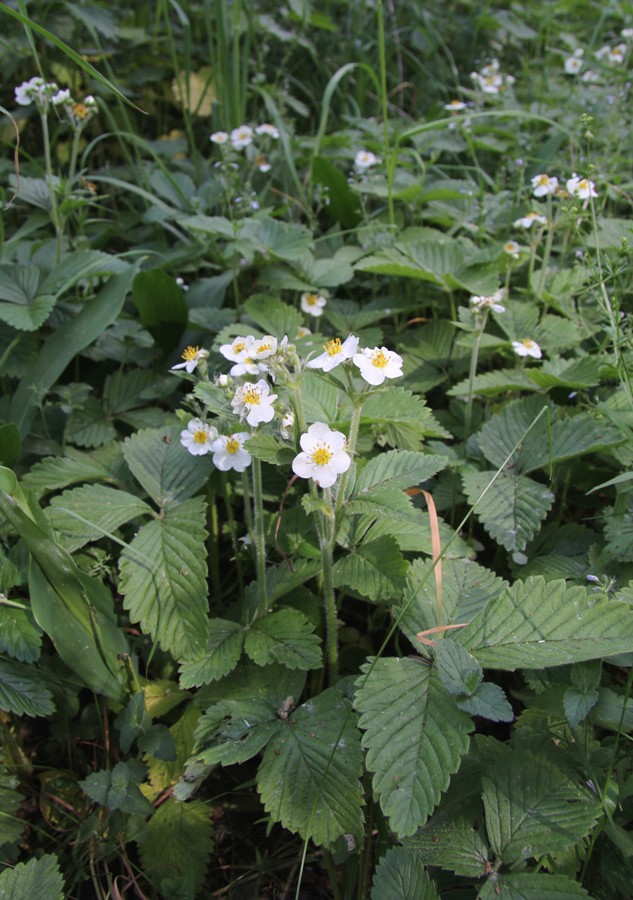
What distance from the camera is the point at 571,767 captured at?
59.6 inches

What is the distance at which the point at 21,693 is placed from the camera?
66.9 inches

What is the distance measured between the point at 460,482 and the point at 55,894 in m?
1.46

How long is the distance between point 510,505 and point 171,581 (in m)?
0.91

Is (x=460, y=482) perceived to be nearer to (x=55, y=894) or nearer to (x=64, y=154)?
(x=55, y=894)

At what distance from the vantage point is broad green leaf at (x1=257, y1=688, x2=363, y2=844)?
145cm

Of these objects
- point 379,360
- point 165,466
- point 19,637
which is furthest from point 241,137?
point 19,637

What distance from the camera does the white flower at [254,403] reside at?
161 centimetres

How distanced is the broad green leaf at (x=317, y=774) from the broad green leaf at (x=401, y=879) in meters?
0.08

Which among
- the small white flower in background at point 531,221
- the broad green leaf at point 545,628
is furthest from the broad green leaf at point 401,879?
the small white flower in background at point 531,221

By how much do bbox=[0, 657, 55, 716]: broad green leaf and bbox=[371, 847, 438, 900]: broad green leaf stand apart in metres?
0.82

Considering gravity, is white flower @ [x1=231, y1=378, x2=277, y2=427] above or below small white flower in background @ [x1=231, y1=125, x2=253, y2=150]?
below

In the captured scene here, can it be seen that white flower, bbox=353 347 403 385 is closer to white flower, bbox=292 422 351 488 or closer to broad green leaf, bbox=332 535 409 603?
white flower, bbox=292 422 351 488

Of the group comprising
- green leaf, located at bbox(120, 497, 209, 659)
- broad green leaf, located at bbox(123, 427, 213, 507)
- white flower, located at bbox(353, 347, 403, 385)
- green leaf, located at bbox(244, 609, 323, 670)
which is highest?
white flower, located at bbox(353, 347, 403, 385)

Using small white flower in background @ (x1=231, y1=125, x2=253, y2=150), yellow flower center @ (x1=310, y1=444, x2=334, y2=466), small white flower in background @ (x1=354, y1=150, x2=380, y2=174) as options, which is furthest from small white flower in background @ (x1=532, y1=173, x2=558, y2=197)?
yellow flower center @ (x1=310, y1=444, x2=334, y2=466)
